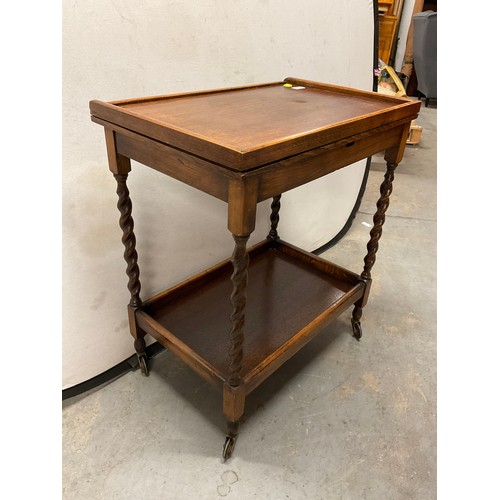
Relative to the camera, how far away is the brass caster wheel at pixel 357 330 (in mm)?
1561

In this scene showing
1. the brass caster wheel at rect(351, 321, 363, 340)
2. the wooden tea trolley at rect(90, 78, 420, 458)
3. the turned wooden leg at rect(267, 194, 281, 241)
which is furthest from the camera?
the turned wooden leg at rect(267, 194, 281, 241)

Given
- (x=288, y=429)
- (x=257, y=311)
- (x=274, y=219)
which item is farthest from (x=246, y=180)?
(x=274, y=219)

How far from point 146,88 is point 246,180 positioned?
23.0 inches

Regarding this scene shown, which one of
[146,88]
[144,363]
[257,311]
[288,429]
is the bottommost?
[288,429]

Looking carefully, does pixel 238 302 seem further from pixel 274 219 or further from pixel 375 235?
pixel 274 219

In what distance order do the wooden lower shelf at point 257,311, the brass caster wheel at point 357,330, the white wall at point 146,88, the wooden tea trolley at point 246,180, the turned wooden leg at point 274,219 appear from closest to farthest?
the wooden tea trolley at point 246,180 < the white wall at point 146,88 < the wooden lower shelf at point 257,311 < the brass caster wheel at point 357,330 < the turned wooden leg at point 274,219

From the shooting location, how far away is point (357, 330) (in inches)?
61.7

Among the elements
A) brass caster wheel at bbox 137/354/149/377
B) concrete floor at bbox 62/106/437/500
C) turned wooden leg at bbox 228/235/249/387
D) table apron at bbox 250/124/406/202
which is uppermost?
table apron at bbox 250/124/406/202

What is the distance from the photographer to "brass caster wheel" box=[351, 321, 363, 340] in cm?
156

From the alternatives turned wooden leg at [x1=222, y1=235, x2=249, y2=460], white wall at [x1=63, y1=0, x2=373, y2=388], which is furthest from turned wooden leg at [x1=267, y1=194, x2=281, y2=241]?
turned wooden leg at [x1=222, y1=235, x2=249, y2=460]

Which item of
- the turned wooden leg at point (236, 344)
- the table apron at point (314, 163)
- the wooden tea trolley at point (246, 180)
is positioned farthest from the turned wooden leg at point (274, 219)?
the turned wooden leg at point (236, 344)

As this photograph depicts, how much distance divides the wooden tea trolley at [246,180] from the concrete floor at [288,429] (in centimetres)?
9

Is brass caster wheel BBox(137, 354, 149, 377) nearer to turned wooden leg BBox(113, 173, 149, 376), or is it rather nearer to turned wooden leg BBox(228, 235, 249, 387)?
turned wooden leg BBox(113, 173, 149, 376)

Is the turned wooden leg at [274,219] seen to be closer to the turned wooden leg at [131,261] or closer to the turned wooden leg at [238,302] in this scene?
the turned wooden leg at [131,261]
